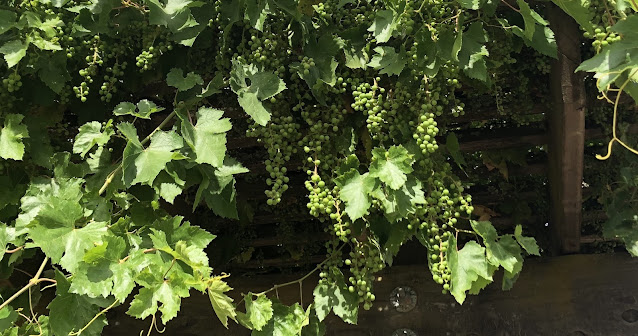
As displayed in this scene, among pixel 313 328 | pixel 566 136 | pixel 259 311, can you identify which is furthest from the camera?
pixel 566 136

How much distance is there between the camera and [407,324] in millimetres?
2221

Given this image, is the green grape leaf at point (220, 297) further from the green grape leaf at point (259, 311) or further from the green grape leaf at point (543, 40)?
the green grape leaf at point (543, 40)

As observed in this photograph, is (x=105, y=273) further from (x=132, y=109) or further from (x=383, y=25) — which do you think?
(x=383, y=25)

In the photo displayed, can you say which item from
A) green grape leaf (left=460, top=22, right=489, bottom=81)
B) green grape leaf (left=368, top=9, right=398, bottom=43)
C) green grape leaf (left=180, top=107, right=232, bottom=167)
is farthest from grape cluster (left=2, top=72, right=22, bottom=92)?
green grape leaf (left=460, top=22, right=489, bottom=81)

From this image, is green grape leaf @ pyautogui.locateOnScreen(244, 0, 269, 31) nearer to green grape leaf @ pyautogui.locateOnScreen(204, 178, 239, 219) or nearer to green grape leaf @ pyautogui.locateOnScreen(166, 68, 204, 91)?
green grape leaf @ pyautogui.locateOnScreen(166, 68, 204, 91)

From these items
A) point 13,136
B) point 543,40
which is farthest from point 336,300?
point 13,136

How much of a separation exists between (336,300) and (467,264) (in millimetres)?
374

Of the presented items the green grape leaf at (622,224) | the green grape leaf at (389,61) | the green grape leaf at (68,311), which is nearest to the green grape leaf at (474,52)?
the green grape leaf at (389,61)

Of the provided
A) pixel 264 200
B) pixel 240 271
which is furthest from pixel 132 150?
pixel 240 271

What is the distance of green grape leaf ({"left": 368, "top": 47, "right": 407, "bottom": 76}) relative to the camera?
1.31 m

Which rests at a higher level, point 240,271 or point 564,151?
point 564,151

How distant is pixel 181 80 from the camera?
1.37 m

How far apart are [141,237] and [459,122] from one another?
1108 mm

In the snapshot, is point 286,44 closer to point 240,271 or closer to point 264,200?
point 264,200
